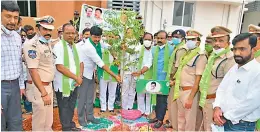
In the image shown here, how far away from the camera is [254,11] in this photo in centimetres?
1161

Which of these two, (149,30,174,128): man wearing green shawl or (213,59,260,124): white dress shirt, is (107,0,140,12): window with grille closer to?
(149,30,174,128): man wearing green shawl

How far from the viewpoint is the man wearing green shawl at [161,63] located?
404cm

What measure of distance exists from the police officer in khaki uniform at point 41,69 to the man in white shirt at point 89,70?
0.85 metres

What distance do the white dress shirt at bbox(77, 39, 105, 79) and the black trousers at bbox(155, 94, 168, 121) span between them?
116 cm

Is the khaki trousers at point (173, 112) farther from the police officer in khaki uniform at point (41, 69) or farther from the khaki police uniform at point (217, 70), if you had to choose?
the police officer in khaki uniform at point (41, 69)

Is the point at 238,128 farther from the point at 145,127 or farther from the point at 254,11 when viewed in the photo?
the point at 254,11

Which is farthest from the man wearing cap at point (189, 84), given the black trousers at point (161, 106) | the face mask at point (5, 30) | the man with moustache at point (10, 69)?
the face mask at point (5, 30)

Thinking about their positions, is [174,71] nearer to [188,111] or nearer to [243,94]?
[188,111]

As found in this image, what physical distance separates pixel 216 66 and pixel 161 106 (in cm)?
157

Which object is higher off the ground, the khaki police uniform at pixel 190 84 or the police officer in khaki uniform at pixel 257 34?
the police officer in khaki uniform at pixel 257 34

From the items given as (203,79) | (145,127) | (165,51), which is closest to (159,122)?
(145,127)

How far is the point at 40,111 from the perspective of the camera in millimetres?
2996

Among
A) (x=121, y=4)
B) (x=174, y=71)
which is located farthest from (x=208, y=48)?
(x=121, y=4)

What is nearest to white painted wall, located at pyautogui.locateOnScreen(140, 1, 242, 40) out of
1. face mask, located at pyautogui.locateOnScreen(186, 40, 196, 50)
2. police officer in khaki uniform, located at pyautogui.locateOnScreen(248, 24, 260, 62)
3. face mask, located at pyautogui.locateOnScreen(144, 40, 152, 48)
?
face mask, located at pyautogui.locateOnScreen(144, 40, 152, 48)
